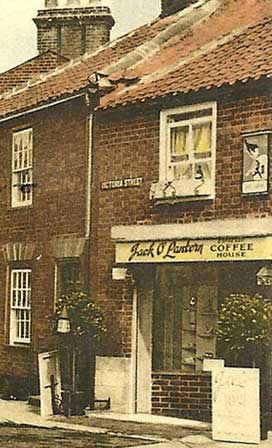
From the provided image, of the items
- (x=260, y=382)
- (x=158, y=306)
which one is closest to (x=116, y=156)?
(x=158, y=306)

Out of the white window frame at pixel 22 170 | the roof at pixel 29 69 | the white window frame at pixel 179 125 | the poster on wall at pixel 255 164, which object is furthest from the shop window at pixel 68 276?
the roof at pixel 29 69

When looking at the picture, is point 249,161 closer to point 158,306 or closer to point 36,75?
point 158,306

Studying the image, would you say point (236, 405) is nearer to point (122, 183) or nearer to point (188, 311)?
point (188, 311)

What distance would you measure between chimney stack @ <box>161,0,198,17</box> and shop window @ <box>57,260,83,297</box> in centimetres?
517

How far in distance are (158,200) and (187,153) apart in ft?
2.24

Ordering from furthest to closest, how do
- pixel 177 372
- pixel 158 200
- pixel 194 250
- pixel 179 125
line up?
pixel 177 372 < pixel 158 200 < pixel 179 125 < pixel 194 250

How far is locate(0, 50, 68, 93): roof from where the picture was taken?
18.9 m

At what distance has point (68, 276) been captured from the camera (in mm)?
13781

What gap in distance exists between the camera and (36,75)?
18953mm

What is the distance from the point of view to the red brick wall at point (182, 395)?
11.7 metres

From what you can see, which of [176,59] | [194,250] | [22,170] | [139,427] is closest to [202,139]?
[194,250]

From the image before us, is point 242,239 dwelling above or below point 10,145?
below

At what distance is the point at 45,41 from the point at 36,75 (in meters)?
0.93

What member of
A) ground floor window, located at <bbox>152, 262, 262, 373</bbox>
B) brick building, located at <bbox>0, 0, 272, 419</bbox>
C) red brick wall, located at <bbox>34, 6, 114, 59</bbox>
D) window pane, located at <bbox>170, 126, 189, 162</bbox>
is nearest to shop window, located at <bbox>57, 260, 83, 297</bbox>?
brick building, located at <bbox>0, 0, 272, 419</bbox>
